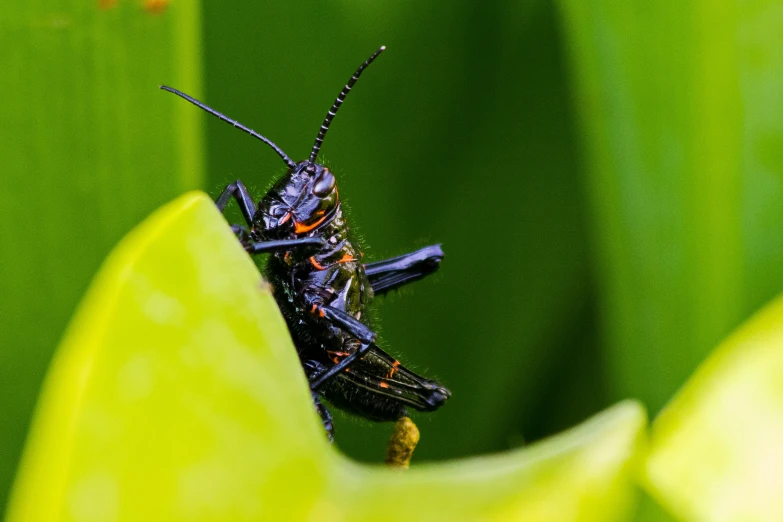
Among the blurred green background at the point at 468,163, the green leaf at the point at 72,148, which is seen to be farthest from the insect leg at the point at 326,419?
the green leaf at the point at 72,148

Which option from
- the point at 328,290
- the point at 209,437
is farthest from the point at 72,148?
the point at 328,290

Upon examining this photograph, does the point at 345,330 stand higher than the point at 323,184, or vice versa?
the point at 323,184

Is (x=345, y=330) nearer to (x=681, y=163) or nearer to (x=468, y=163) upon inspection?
(x=468, y=163)

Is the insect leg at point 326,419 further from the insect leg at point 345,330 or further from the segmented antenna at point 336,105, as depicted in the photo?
the segmented antenna at point 336,105

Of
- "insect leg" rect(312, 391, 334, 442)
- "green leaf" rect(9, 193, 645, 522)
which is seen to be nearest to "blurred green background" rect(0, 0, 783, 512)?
"insect leg" rect(312, 391, 334, 442)

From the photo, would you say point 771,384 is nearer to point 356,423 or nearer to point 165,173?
point 165,173

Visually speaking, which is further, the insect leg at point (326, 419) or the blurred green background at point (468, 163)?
the insect leg at point (326, 419)
